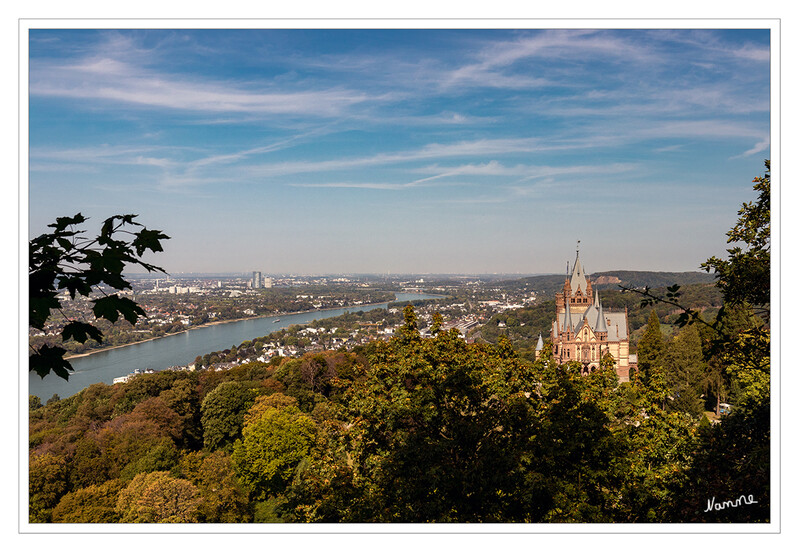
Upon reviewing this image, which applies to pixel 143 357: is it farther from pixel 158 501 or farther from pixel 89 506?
pixel 158 501

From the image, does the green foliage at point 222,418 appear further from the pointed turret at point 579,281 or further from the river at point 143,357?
the pointed turret at point 579,281

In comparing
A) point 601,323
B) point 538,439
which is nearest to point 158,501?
point 538,439

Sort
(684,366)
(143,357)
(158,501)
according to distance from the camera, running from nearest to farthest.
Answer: (158,501) → (684,366) → (143,357)

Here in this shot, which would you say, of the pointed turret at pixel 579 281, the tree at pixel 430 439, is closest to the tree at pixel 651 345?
the pointed turret at pixel 579 281
